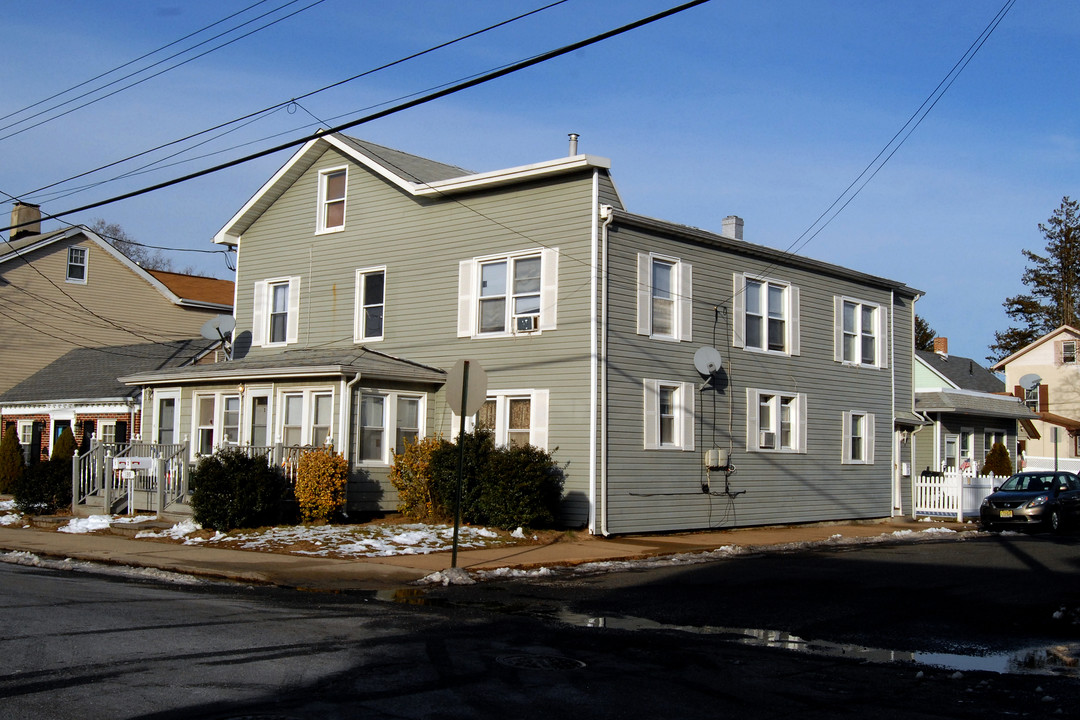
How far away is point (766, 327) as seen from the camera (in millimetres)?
24281

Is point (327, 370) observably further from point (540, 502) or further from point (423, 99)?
point (423, 99)

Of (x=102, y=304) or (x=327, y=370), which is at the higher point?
(x=102, y=304)

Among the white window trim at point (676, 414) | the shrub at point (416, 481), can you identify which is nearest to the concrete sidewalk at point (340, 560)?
the white window trim at point (676, 414)

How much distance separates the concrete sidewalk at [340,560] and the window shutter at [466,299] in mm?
5268

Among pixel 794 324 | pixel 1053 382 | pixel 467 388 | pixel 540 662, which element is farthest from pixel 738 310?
pixel 1053 382

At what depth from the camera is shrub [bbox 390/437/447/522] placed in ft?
66.7

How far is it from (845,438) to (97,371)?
23.9 meters

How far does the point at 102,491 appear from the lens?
76.1 ft

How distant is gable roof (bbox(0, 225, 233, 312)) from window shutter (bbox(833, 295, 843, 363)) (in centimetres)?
2655

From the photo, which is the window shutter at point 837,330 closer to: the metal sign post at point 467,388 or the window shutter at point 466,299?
the window shutter at point 466,299

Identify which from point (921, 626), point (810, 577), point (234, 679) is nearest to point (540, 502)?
point (810, 577)

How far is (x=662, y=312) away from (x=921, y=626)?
11744mm

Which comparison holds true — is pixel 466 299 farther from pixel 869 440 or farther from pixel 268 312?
pixel 869 440

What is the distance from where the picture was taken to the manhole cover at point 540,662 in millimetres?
8141
